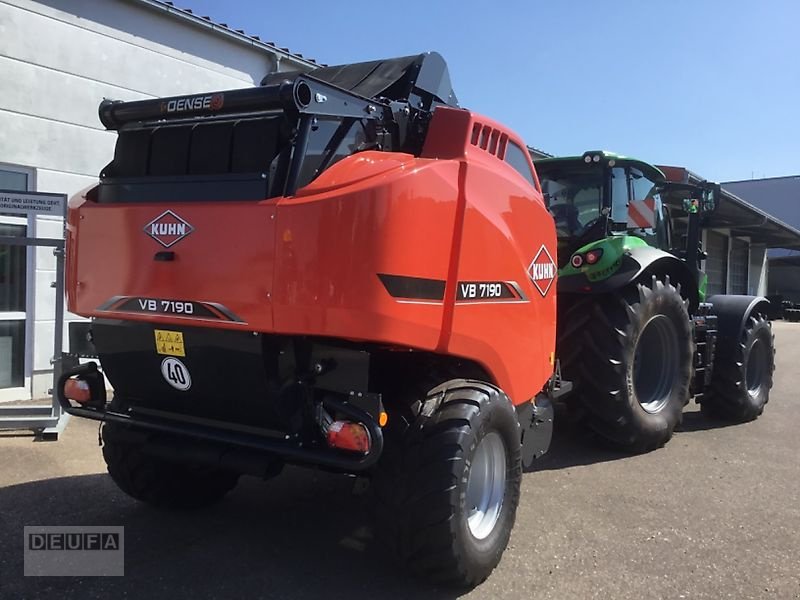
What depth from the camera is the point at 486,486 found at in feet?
12.1

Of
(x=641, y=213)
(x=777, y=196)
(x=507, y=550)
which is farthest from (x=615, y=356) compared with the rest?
(x=777, y=196)

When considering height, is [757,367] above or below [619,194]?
below

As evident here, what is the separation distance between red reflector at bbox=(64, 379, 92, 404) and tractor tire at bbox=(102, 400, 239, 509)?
226 mm

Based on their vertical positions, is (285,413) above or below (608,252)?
below

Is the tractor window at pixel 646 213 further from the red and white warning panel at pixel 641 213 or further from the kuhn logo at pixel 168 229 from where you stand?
the kuhn logo at pixel 168 229

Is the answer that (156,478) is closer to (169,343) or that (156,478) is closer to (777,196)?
(169,343)

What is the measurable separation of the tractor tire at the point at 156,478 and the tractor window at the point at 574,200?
3702 millimetres

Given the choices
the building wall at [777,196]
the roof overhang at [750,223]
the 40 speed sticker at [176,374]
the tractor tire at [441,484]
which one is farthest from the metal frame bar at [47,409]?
the building wall at [777,196]

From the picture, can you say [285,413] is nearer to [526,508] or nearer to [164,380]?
[164,380]

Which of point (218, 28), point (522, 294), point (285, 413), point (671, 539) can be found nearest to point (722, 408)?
point (671, 539)

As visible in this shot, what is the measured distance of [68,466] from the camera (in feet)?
17.1

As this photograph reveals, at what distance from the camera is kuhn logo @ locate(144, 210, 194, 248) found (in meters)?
3.21

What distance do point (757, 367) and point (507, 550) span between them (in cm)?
536

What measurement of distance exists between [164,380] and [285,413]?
0.73m
